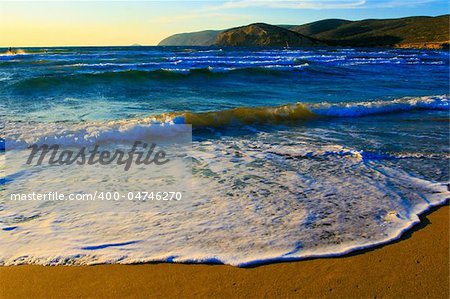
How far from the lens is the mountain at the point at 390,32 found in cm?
10219

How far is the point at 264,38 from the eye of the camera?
378ft

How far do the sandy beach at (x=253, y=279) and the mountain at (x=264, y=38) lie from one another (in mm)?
106491

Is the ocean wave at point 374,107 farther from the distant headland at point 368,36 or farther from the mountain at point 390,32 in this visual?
the mountain at point 390,32

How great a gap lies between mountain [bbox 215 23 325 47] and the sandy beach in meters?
106

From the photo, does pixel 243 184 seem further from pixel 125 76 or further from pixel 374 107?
pixel 125 76

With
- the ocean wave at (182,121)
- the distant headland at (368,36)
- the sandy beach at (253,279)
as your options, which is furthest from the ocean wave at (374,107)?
the distant headland at (368,36)

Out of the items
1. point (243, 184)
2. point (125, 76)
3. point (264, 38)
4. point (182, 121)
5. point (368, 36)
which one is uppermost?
point (264, 38)

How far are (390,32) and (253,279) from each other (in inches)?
5104

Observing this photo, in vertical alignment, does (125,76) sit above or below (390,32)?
below
